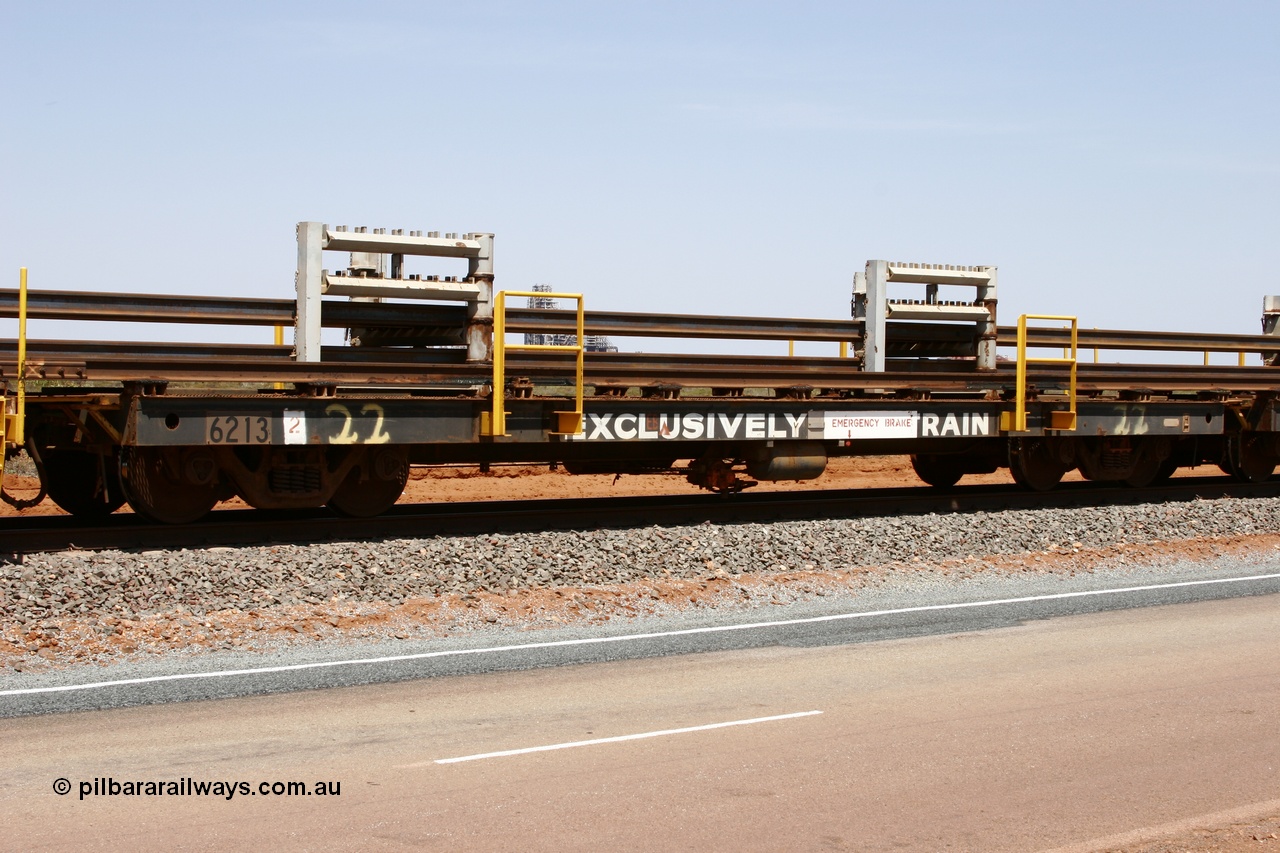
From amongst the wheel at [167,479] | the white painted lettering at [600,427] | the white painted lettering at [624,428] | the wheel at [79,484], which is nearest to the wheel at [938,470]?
the white painted lettering at [624,428]

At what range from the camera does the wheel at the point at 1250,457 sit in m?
18.2

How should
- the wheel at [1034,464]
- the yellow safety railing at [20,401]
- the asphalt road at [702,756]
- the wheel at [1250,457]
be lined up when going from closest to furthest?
the asphalt road at [702,756]
the yellow safety railing at [20,401]
the wheel at [1034,464]
the wheel at [1250,457]

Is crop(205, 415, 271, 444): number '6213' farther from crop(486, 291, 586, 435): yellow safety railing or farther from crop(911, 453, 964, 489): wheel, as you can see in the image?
crop(911, 453, 964, 489): wheel

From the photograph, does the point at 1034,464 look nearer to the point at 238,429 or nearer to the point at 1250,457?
the point at 1250,457

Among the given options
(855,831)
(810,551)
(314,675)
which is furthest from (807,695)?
(810,551)

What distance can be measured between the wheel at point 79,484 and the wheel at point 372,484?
6.94 feet

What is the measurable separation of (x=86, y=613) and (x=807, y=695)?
5.18 metres

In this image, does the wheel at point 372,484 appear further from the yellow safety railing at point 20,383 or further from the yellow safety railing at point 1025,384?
the yellow safety railing at point 1025,384

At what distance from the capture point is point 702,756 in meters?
6.43

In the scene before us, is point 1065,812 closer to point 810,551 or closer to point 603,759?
point 603,759

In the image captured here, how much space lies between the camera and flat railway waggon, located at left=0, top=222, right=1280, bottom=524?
10992 millimetres

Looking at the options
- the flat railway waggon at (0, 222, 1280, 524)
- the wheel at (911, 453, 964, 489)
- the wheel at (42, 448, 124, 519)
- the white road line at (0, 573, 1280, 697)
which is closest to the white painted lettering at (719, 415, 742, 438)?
the flat railway waggon at (0, 222, 1280, 524)

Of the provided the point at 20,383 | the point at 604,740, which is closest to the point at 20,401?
the point at 20,383

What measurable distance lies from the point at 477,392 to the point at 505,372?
1.05ft
